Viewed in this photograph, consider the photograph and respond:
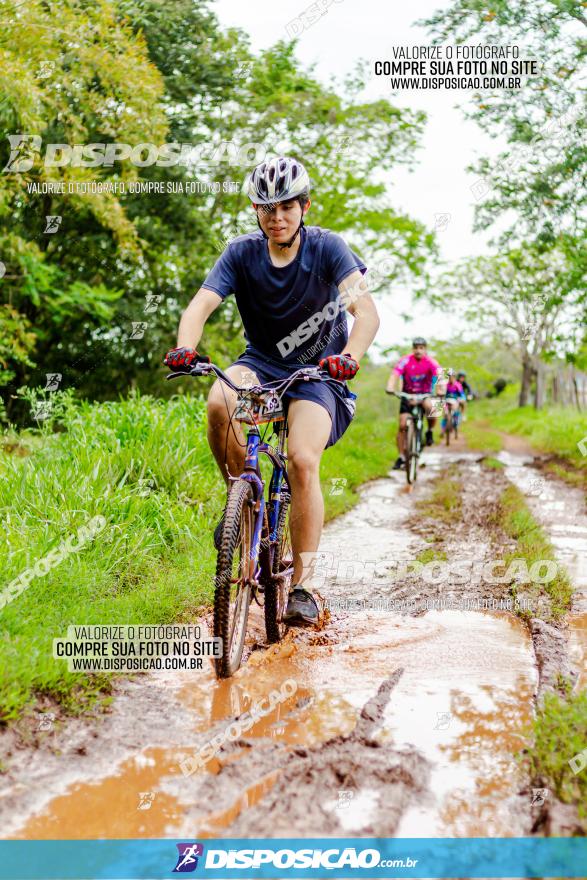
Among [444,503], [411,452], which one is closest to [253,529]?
[444,503]

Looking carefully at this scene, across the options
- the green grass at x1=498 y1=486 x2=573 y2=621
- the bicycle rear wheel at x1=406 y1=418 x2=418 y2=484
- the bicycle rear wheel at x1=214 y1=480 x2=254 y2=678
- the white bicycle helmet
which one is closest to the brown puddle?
the bicycle rear wheel at x1=214 y1=480 x2=254 y2=678

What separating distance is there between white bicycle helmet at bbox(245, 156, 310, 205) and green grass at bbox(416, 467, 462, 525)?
15.0ft

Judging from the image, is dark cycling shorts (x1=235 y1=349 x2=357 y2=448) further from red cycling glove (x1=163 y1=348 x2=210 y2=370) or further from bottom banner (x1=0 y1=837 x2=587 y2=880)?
bottom banner (x1=0 y1=837 x2=587 y2=880)

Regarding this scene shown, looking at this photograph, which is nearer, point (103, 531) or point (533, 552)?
point (103, 531)

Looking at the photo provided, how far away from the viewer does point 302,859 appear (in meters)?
2.20

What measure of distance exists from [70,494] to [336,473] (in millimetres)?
4775

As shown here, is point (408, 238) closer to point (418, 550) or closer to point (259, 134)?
point (259, 134)

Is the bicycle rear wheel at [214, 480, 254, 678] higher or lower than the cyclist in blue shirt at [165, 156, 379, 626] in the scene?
lower

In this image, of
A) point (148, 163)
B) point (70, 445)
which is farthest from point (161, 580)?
point (148, 163)

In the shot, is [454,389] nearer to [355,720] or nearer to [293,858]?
[355,720]

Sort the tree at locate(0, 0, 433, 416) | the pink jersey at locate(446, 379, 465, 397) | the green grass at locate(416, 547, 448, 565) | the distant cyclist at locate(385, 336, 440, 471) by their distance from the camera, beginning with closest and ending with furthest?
the green grass at locate(416, 547, 448, 565) < the distant cyclist at locate(385, 336, 440, 471) < the tree at locate(0, 0, 433, 416) < the pink jersey at locate(446, 379, 465, 397)

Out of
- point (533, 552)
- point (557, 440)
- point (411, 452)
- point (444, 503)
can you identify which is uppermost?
point (411, 452)

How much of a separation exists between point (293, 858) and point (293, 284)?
8.83ft

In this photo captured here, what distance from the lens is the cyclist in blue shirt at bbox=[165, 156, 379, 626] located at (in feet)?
12.8
